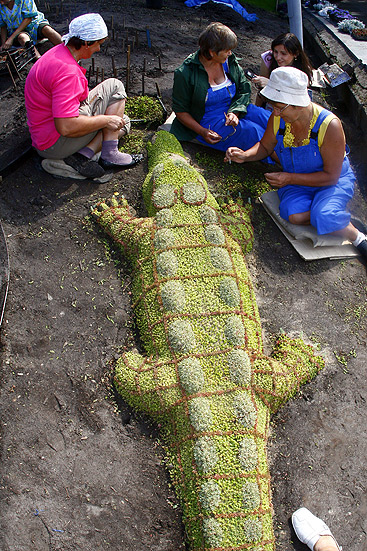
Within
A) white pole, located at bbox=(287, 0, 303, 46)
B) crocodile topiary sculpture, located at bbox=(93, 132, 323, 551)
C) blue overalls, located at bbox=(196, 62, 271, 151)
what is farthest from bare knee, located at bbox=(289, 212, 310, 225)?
white pole, located at bbox=(287, 0, 303, 46)

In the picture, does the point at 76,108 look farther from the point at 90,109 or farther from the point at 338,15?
the point at 338,15

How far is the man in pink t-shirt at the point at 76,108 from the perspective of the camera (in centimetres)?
494

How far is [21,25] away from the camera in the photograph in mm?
8062

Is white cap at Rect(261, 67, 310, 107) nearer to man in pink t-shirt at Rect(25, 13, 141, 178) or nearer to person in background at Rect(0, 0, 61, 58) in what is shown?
man in pink t-shirt at Rect(25, 13, 141, 178)

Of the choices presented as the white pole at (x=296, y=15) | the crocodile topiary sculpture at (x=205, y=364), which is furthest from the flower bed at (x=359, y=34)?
the crocodile topiary sculpture at (x=205, y=364)

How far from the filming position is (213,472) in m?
3.44

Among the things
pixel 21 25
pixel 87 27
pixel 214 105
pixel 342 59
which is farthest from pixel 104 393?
pixel 342 59

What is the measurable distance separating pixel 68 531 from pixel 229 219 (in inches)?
136

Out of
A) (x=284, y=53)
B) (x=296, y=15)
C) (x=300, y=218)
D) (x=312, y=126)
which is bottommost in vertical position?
(x=300, y=218)

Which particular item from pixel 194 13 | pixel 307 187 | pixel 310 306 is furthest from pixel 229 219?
pixel 194 13

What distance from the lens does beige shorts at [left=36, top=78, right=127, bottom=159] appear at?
564cm

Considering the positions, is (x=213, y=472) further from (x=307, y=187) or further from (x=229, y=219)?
(x=307, y=187)

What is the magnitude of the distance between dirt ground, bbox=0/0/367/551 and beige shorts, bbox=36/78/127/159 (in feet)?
1.30

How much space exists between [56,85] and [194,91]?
1778mm
